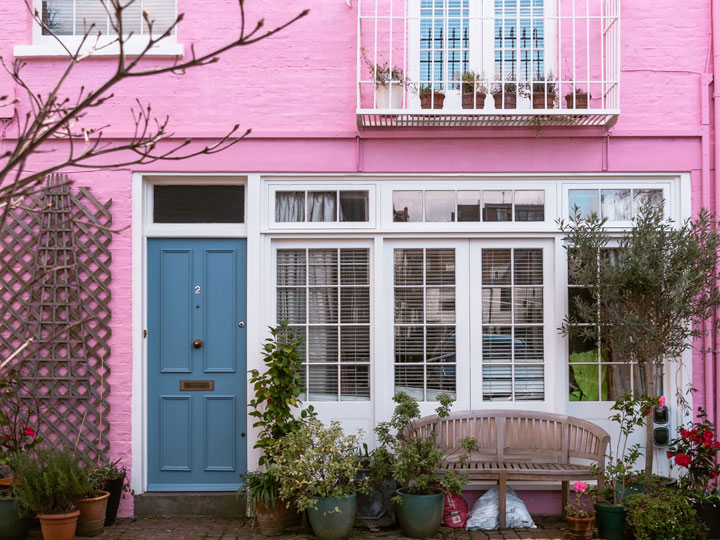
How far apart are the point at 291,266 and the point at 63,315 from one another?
6.35 ft

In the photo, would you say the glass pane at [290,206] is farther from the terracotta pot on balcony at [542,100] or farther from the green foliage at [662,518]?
the green foliage at [662,518]

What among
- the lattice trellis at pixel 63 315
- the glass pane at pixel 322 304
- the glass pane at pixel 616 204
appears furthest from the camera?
the glass pane at pixel 322 304

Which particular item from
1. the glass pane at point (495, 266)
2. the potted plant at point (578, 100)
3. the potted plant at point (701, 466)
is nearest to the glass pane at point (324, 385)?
the glass pane at point (495, 266)

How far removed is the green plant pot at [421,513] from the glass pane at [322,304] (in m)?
1.65

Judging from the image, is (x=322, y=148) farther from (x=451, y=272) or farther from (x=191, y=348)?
(x=191, y=348)

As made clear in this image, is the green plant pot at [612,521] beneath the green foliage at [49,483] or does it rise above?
beneath

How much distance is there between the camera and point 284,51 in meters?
6.80

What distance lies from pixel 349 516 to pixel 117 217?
10.2 ft

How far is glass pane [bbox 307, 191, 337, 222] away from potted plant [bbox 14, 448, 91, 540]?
2750 millimetres

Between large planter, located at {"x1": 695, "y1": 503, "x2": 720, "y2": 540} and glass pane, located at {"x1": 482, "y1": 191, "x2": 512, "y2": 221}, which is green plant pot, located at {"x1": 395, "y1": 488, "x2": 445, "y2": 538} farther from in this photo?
glass pane, located at {"x1": 482, "y1": 191, "x2": 512, "y2": 221}

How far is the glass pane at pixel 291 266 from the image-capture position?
22.7 feet

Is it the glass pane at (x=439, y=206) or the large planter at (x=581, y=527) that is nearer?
the large planter at (x=581, y=527)

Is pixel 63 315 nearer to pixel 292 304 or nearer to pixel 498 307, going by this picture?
pixel 292 304

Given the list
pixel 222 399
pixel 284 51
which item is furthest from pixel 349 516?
pixel 284 51
